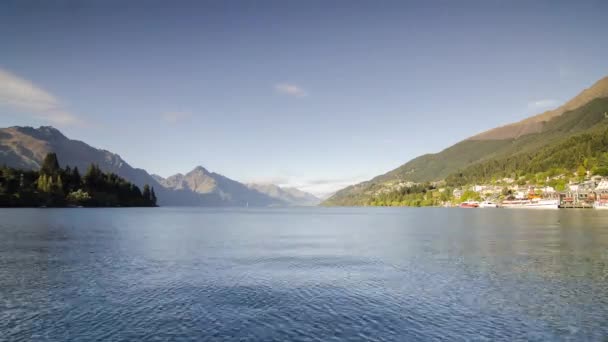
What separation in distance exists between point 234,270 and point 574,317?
32.1 metres

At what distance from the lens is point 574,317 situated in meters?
26.2

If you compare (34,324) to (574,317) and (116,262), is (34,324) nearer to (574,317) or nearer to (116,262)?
(116,262)

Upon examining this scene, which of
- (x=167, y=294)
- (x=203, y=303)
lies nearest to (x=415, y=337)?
(x=203, y=303)

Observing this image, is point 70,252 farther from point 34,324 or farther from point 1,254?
point 34,324

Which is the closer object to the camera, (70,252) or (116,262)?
(116,262)

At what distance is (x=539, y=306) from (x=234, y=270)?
29996 mm

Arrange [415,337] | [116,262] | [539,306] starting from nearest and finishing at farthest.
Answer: [415,337] → [539,306] → [116,262]

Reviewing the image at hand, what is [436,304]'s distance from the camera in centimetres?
2964

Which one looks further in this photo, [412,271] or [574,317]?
[412,271]

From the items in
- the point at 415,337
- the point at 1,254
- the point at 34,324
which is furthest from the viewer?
the point at 1,254

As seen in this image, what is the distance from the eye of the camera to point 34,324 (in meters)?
24.6

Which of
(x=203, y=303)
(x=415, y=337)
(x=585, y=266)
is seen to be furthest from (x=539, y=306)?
(x=203, y=303)

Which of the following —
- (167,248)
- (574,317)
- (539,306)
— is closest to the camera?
(574,317)

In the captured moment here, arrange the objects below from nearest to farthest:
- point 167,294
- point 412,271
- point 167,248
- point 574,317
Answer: point 574,317 < point 167,294 < point 412,271 < point 167,248
